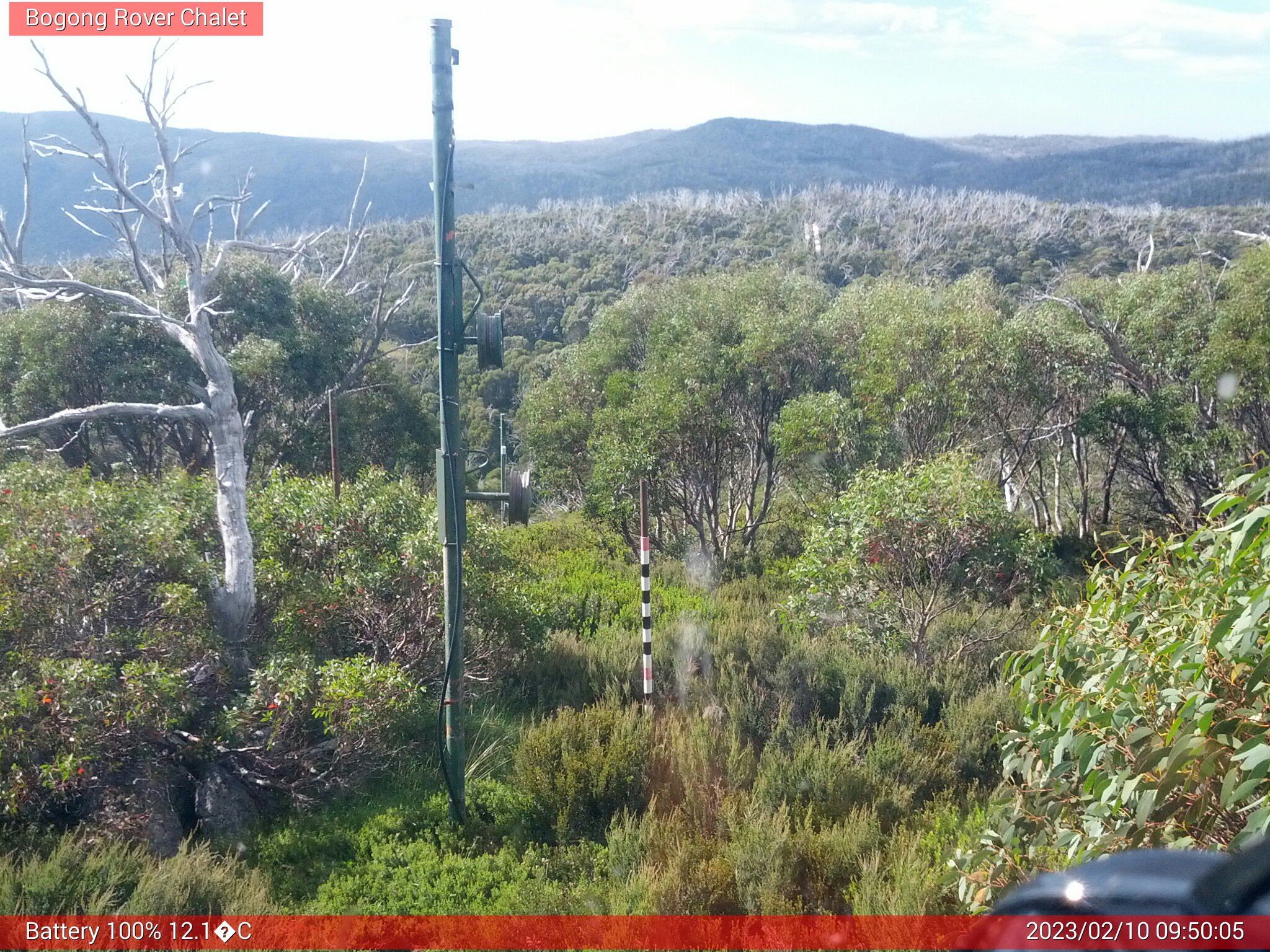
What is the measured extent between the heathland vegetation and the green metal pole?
0.55 metres

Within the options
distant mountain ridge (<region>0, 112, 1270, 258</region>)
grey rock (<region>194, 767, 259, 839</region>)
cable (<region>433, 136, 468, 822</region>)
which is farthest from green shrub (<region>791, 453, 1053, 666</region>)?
distant mountain ridge (<region>0, 112, 1270, 258</region>)

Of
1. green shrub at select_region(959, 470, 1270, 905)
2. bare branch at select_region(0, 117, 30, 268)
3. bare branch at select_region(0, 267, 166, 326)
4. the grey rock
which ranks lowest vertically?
the grey rock

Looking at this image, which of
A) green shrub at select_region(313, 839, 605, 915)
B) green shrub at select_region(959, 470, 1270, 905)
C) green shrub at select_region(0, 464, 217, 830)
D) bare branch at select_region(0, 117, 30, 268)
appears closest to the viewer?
green shrub at select_region(959, 470, 1270, 905)

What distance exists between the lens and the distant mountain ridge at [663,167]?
2178 inches

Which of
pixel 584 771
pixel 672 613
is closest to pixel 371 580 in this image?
pixel 584 771

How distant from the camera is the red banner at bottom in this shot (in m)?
4.07

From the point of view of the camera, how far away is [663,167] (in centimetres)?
8406

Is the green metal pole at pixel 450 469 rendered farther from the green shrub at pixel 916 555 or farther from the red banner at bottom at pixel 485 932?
the green shrub at pixel 916 555

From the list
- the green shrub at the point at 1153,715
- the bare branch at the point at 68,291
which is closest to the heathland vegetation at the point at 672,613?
the green shrub at the point at 1153,715

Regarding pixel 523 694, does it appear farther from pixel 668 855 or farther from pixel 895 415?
pixel 895 415

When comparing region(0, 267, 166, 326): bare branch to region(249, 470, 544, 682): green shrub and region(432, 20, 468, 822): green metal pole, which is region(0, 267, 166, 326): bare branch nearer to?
region(249, 470, 544, 682): green shrub

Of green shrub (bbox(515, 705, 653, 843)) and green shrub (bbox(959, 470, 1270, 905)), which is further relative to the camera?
green shrub (bbox(515, 705, 653, 843))

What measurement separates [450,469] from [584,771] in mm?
2074

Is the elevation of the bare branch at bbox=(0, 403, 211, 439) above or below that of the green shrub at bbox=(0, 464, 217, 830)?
above
